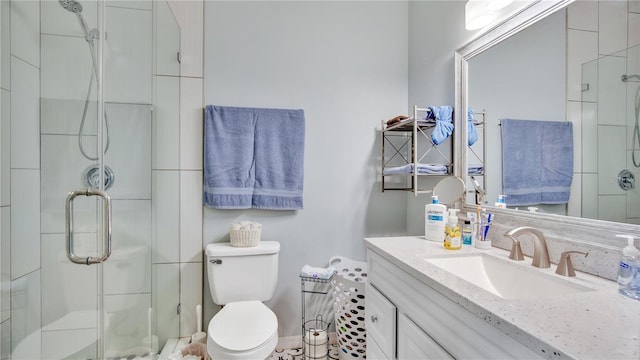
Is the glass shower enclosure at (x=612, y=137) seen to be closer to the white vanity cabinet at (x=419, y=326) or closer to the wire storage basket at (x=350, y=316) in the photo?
the white vanity cabinet at (x=419, y=326)

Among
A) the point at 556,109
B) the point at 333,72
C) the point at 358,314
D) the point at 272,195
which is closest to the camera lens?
the point at 556,109

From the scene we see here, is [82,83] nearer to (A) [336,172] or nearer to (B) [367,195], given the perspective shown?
(A) [336,172]

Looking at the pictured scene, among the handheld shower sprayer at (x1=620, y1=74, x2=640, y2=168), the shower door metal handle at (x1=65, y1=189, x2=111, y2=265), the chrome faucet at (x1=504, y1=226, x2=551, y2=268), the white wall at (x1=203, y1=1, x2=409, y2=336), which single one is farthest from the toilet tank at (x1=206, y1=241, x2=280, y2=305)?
the handheld shower sprayer at (x1=620, y1=74, x2=640, y2=168)

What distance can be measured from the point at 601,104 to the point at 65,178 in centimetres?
178

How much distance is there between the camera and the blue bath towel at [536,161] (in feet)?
3.29

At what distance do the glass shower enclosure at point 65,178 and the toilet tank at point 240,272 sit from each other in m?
0.44

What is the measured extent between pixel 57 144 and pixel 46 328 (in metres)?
0.65

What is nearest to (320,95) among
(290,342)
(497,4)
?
(497,4)

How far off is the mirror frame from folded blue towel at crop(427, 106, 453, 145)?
1.4 inches

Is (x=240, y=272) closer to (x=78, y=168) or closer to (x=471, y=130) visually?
(x=78, y=168)

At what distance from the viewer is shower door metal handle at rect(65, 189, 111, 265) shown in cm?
104

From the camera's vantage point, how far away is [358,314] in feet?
5.17

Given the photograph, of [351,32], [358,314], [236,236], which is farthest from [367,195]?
[351,32]

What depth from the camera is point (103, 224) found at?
116 cm
